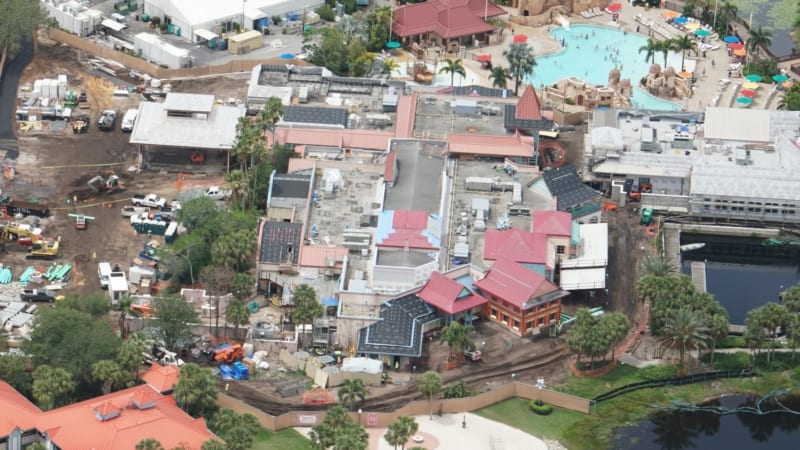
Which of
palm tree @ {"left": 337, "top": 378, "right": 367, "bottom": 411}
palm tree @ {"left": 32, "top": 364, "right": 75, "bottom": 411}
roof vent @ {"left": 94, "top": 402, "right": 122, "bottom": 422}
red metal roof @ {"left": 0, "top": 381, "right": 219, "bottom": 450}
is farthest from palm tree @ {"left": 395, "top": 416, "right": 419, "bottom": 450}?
palm tree @ {"left": 32, "top": 364, "right": 75, "bottom": 411}

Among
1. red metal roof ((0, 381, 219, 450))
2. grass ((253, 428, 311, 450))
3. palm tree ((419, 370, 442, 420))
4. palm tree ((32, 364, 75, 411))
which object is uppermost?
palm tree ((419, 370, 442, 420))

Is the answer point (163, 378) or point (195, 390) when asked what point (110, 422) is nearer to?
point (195, 390)

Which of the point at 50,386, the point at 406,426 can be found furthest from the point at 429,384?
the point at 50,386

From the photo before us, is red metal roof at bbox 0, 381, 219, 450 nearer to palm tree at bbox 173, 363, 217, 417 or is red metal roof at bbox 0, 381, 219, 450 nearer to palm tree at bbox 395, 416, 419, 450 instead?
palm tree at bbox 173, 363, 217, 417

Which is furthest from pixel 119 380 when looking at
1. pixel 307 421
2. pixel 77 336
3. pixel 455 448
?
pixel 455 448

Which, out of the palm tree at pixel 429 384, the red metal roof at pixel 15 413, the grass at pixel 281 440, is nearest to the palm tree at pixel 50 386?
the red metal roof at pixel 15 413

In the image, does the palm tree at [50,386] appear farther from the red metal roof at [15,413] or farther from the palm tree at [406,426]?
the palm tree at [406,426]

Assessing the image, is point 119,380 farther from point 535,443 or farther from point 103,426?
point 535,443
